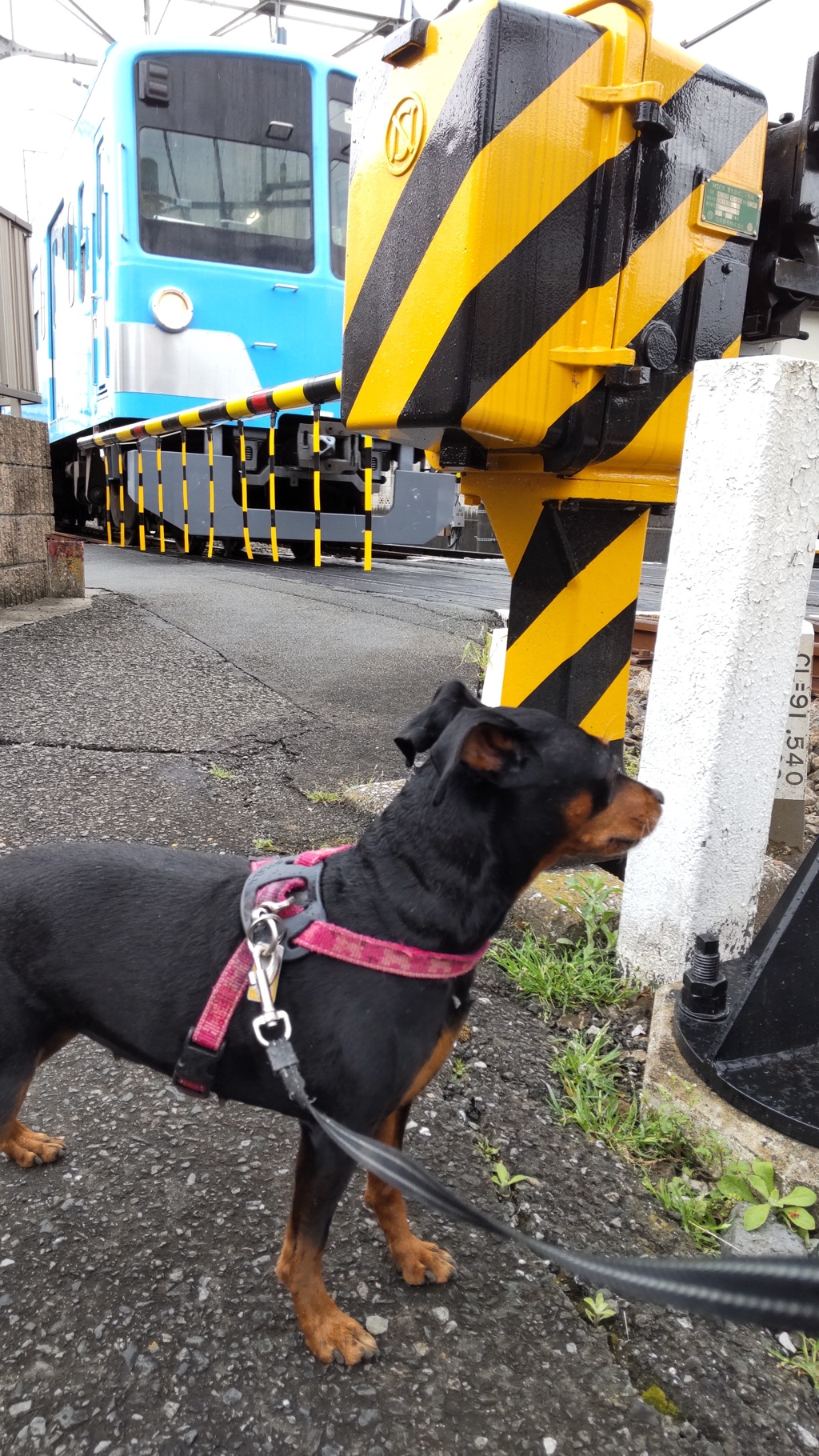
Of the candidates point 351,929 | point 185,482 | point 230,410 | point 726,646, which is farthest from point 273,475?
point 351,929

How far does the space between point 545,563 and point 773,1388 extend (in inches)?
77.4

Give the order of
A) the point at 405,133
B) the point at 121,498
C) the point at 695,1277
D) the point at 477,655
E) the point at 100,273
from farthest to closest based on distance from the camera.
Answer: the point at 121,498, the point at 100,273, the point at 477,655, the point at 405,133, the point at 695,1277

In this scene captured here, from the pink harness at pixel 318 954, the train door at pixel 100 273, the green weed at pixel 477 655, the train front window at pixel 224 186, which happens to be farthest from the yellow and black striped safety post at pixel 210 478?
the pink harness at pixel 318 954

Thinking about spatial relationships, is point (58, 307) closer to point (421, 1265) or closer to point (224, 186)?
point (224, 186)

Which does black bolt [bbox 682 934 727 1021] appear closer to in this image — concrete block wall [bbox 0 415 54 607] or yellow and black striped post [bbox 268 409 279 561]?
concrete block wall [bbox 0 415 54 607]

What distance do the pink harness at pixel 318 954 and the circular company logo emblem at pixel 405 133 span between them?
1790 mm

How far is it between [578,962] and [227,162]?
8.63 metres

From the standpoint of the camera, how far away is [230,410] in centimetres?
735

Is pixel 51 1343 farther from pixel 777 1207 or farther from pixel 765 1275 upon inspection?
pixel 777 1207

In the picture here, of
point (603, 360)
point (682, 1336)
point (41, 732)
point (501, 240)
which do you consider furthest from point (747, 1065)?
point (41, 732)

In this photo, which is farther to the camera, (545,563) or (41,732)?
(41,732)

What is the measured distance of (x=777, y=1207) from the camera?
5.92 ft

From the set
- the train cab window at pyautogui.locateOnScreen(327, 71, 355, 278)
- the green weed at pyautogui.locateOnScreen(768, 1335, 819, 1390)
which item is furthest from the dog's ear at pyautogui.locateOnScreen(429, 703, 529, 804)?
the train cab window at pyautogui.locateOnScreen(327, 71, 355, 278)

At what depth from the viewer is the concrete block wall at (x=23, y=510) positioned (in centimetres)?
618
